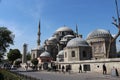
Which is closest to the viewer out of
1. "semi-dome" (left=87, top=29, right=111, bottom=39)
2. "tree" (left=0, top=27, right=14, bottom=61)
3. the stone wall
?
the stone wall

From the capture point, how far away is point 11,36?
4556 cm

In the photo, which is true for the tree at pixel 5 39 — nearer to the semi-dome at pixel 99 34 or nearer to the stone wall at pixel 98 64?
the stone wall at pixel 98 64

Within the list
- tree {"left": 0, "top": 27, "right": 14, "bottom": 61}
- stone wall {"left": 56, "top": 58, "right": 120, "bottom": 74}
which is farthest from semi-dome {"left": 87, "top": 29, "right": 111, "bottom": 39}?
tree {"left": 0, "top": 27, "right": 14, "bottom": 61}

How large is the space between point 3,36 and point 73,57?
1617 centimetres

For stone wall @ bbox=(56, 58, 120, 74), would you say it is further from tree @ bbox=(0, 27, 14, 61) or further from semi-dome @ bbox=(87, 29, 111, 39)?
tree @ bbox=(0, 27, 14, 61)

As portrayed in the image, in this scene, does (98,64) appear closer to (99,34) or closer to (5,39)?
(99,34)

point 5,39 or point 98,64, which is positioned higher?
point 5,39

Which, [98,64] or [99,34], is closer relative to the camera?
[98,64]

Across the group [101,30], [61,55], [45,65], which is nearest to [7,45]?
[45,65]

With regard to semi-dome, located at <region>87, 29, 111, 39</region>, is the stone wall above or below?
below

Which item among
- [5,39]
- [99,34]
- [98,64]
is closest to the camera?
[98,64]

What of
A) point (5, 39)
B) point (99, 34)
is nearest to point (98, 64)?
point (99, 34)

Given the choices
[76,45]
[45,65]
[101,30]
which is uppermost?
[101,30]

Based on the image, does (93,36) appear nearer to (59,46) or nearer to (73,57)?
(73,57)
